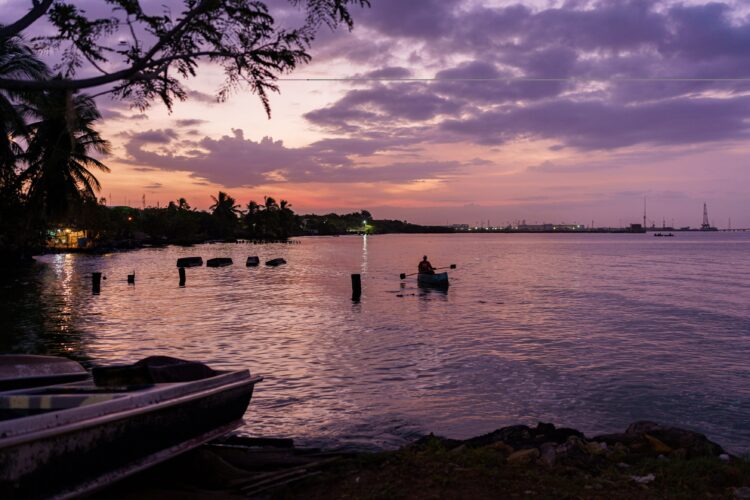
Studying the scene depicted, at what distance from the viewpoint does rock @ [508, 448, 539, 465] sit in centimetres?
784

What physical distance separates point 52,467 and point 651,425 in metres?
8.69

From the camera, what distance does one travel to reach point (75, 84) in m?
7.94

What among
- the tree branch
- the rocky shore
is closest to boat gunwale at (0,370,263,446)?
the rocky shore

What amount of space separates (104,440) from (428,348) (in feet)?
48.2

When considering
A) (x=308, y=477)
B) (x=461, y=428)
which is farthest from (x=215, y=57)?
(x=461, y=428)

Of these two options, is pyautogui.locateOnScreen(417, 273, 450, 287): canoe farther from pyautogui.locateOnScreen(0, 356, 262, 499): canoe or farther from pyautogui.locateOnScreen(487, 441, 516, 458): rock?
pyautogui.locateOnScreen(0, 356, 262, 499): canoe

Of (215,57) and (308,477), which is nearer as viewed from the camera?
(308,477)

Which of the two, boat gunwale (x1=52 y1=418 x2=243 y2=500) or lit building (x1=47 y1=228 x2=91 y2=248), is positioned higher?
lit building (x1=47 y1=228 x2=91 y2=248)

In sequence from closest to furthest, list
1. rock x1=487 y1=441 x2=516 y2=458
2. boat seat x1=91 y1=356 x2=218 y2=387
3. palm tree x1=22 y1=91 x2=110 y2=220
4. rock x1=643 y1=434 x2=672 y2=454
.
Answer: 1. boat seat x1=91 y1=356 x2=218 y2=387
2. rock x1=643 y1=434 x2=672 y2=454
3. rock x1=487 y1=441 x2=516 y2=458
4. palm tree x1=22 y1=91 x2=110 y2=220

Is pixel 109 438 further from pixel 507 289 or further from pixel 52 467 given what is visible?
pixel 507 289

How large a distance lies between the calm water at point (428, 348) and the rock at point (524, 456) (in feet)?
9.62

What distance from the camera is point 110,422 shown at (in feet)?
21.4

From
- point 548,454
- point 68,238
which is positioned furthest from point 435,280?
point 68,238

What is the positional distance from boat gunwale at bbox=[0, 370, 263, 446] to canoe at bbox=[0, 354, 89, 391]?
2410 millimetres
